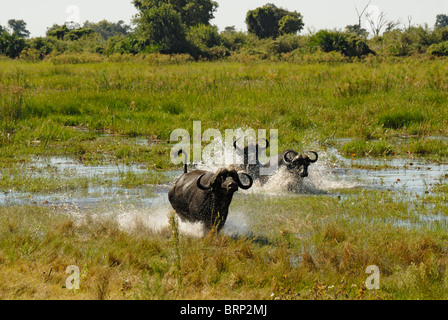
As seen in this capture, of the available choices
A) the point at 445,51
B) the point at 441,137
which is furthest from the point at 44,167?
the point at 445,51

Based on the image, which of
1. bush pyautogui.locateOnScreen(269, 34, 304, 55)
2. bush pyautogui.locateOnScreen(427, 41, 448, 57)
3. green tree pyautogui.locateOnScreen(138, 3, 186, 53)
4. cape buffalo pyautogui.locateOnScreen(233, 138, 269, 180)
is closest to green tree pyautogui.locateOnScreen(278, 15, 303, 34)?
bush pyautogui.locateOnScreen(269, 34, 304, 55)

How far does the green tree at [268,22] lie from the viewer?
6487 centimetres

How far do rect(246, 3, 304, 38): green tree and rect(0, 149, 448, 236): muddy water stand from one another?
5323cm

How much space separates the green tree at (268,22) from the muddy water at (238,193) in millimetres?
53235

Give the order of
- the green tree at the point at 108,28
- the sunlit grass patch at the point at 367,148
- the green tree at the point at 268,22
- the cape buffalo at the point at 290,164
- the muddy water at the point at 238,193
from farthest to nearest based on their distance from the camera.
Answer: the green tree at the point at 108,28, the green tree at the point at 268,22, the sunlit grass patch at the point at 367,148, the cape buffalo at the point at 290,164, the muddy water at the point at 238,193

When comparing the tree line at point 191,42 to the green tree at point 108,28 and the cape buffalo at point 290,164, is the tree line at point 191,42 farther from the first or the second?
the green tree at point 108,28

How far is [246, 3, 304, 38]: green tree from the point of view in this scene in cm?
6487

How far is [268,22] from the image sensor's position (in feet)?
216

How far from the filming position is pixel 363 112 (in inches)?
672

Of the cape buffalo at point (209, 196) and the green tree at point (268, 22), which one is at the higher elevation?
the green tree at point (268, 22)

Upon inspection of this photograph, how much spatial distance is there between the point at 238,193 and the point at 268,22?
58261 mm

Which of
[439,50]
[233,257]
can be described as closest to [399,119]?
[233,257]

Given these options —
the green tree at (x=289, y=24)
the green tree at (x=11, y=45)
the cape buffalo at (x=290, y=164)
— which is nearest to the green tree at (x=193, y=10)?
the green tree at (x=289, y=24)

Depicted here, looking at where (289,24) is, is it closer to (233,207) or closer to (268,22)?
(268,22)
